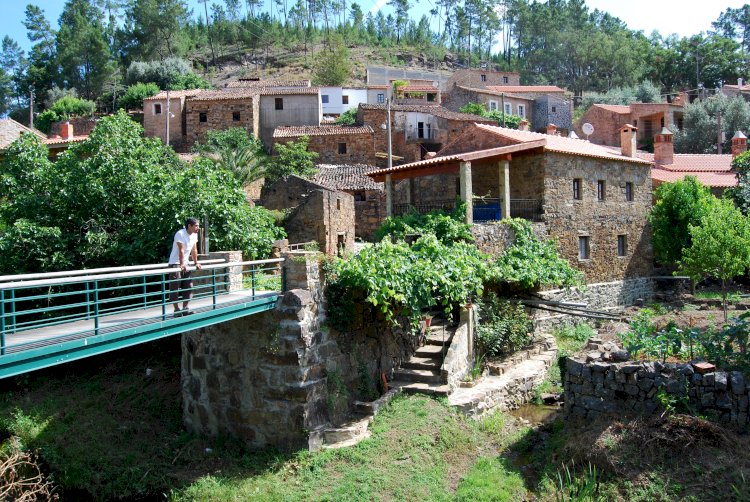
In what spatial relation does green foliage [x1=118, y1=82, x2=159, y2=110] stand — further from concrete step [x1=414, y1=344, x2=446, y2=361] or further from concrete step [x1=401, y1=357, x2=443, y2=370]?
concrete step [x1=401, y1=357, x2=443, y2=370]

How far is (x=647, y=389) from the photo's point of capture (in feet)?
35.6

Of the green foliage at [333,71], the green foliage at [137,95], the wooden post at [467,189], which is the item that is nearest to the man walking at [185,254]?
the wooden post at [467,189]

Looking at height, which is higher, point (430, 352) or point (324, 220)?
point (324, 220)

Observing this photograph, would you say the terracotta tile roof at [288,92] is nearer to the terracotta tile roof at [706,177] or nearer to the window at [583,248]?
the terracotta tile roof at [706,177]

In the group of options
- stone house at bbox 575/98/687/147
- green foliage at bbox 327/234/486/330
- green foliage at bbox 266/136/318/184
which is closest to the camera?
green foliage at bbox 327/234/486/330

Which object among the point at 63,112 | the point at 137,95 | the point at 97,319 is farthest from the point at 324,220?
the point at 63,112

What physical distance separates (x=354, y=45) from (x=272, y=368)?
78.8m

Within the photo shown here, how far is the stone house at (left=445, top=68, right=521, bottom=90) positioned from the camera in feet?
197

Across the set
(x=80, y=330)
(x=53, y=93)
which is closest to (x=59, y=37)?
(x=53, y=93)

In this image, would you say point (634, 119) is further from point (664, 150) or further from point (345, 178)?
point (345, 178)

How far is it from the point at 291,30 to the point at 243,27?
7.77 m

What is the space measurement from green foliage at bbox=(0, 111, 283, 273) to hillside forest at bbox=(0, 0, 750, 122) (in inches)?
1499

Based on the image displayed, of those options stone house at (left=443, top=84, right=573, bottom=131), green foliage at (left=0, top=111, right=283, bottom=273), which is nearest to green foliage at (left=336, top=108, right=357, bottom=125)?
stone house at (left=443, top=84, right=573, bottom=131)

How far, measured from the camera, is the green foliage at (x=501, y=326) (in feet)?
52.0
